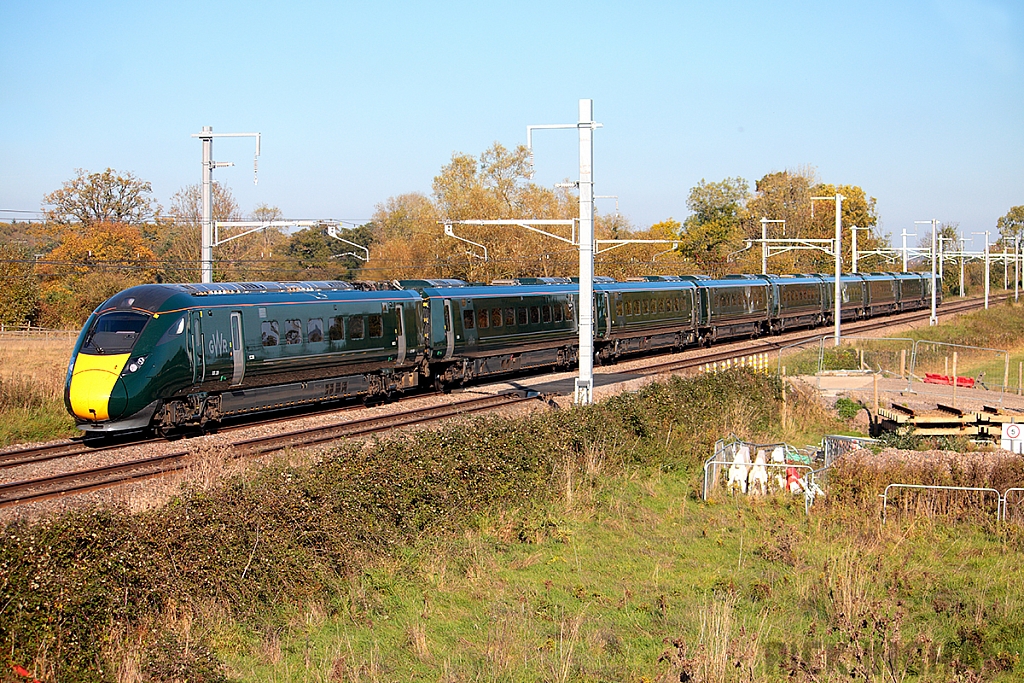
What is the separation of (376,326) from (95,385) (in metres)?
7.37

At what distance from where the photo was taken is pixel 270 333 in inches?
810

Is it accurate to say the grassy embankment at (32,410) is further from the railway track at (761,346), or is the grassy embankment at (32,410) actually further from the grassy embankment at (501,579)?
the railway track at (761,346)

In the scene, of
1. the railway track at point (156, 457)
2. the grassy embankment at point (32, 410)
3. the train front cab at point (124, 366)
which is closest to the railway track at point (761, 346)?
the railway track at point (156, 457)

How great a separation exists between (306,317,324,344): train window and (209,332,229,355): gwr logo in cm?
235

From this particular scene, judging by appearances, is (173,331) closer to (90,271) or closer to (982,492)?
(982,492)

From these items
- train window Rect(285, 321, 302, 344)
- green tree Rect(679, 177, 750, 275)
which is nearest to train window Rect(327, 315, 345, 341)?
train window Rect(285, 321, 302, 344)

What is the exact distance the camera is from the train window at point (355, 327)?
75.0 feet

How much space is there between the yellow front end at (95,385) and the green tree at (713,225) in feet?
173

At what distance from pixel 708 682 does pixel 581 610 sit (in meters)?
2.77

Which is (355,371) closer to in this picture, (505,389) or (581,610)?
(505,389)

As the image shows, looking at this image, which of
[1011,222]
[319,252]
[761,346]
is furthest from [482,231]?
[1011,222]

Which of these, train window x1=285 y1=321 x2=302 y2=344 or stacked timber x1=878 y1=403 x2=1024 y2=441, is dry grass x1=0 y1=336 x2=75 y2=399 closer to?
train window x1=285 y1=321 x2=302 y2=344

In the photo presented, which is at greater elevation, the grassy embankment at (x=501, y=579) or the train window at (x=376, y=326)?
the train window at (x=376, y=326)

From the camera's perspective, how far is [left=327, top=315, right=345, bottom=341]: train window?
73.0 ft
